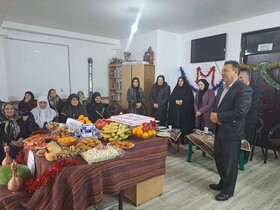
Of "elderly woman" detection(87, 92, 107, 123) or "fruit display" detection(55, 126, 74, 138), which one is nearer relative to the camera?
"fruit display" detection(55, 126, 74, 138)

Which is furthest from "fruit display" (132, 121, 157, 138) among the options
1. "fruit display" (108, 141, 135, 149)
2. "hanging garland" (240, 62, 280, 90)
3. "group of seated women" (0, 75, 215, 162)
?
"hanging garland" (240, 62, 280, 90)

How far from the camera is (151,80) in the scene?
4.71m

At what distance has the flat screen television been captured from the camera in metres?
4.11

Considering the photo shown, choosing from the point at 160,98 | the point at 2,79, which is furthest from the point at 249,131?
the point at 2,79

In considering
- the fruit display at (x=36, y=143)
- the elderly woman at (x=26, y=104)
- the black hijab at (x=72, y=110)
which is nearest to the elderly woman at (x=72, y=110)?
the black hijab at (x=72, y=110)

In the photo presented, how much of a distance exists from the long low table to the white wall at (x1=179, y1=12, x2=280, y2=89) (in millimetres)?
3227

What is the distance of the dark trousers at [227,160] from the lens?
1948 mm

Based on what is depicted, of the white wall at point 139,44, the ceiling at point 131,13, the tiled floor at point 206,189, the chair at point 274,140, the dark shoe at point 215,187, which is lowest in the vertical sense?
the tiled floor at point 206,189

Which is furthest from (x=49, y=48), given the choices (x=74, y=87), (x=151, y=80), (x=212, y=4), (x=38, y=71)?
(x=212, y=4)

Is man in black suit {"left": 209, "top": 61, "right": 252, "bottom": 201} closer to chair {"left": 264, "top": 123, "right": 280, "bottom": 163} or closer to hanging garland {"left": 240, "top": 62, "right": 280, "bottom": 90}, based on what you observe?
chair {"left": 264, "top": 123, "right": 280, "bottom": 163}

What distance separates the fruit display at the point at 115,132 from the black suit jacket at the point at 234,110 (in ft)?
3.08

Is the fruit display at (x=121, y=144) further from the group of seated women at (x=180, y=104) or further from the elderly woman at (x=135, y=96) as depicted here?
the elderly woman at (x=135, y=96)

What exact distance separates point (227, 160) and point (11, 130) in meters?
2.75

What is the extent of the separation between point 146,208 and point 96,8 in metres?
3.10
